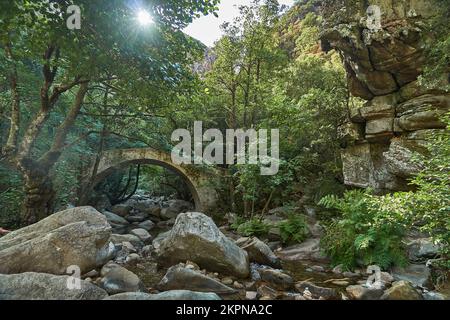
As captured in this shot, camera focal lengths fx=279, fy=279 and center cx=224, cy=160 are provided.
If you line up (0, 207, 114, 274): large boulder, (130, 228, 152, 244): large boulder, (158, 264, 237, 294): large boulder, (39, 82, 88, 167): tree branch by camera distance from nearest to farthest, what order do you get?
(0, 207, 114, 274): large boulder < (158, 264, 237, 294): large boulder < (39, 82, 88, 167): tree branch < (130, 228, 152, 244): large boulder

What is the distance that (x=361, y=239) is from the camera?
5.90m

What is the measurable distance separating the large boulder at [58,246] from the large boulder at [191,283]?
1.49m

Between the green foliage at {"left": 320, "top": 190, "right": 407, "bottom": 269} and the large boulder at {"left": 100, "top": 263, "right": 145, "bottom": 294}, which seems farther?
the green foliage at {"left": 320, "top": 190, "right": 407, "bottom": 269}

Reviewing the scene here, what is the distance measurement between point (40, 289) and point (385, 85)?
1082 centimetres

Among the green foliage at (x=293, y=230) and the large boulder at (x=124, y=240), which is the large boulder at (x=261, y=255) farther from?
the large boulder at (x=124, y=240)

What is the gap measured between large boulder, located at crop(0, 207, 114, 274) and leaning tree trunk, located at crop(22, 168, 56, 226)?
1.54 metres

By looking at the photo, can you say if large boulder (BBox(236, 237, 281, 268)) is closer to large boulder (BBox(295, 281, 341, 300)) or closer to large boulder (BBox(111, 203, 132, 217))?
large boulder (BBox(295, 281, 341, 300))

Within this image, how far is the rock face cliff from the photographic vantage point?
8406mm

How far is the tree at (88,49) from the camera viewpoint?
395 centimetres

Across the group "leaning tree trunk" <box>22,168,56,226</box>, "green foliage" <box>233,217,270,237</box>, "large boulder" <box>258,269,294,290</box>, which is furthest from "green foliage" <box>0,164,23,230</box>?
"large boulder" <box>258,269,294,290</box>

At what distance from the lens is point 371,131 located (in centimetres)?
985

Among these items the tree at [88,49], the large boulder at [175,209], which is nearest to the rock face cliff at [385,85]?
the tree at [88,49]

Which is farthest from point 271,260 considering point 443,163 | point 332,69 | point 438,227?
point 332,69

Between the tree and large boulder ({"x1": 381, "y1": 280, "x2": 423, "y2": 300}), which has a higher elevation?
the tree
